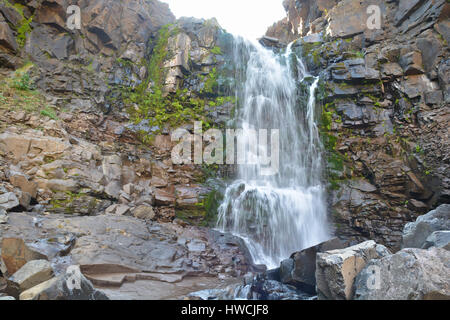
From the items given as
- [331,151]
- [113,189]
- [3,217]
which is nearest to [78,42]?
[113,189]

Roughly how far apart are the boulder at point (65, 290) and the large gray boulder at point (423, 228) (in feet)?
18.1

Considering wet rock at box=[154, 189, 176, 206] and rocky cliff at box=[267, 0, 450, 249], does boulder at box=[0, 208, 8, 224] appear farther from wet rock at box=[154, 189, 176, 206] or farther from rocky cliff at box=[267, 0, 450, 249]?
rocky cliff at box=[267, 0, 450, 249]

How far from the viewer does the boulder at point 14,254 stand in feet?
12.1

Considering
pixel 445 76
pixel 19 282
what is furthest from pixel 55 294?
pixel 445 76

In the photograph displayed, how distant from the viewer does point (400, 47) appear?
10.4m

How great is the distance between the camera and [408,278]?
311 cm

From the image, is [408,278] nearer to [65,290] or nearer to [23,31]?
[65,290]

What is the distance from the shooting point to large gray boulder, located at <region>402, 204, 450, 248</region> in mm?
4703

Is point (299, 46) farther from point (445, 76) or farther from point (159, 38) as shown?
point (159, 38)

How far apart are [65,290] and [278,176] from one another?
8642 mm

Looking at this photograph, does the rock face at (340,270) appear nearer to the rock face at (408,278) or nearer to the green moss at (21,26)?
the rock face at (408,278)

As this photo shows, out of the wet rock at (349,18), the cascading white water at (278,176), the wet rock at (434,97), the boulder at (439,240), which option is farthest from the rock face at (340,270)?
the wet rock at (349,18)

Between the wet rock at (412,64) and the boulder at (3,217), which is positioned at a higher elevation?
the wet rock at (412,64)

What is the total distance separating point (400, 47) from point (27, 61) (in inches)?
582
